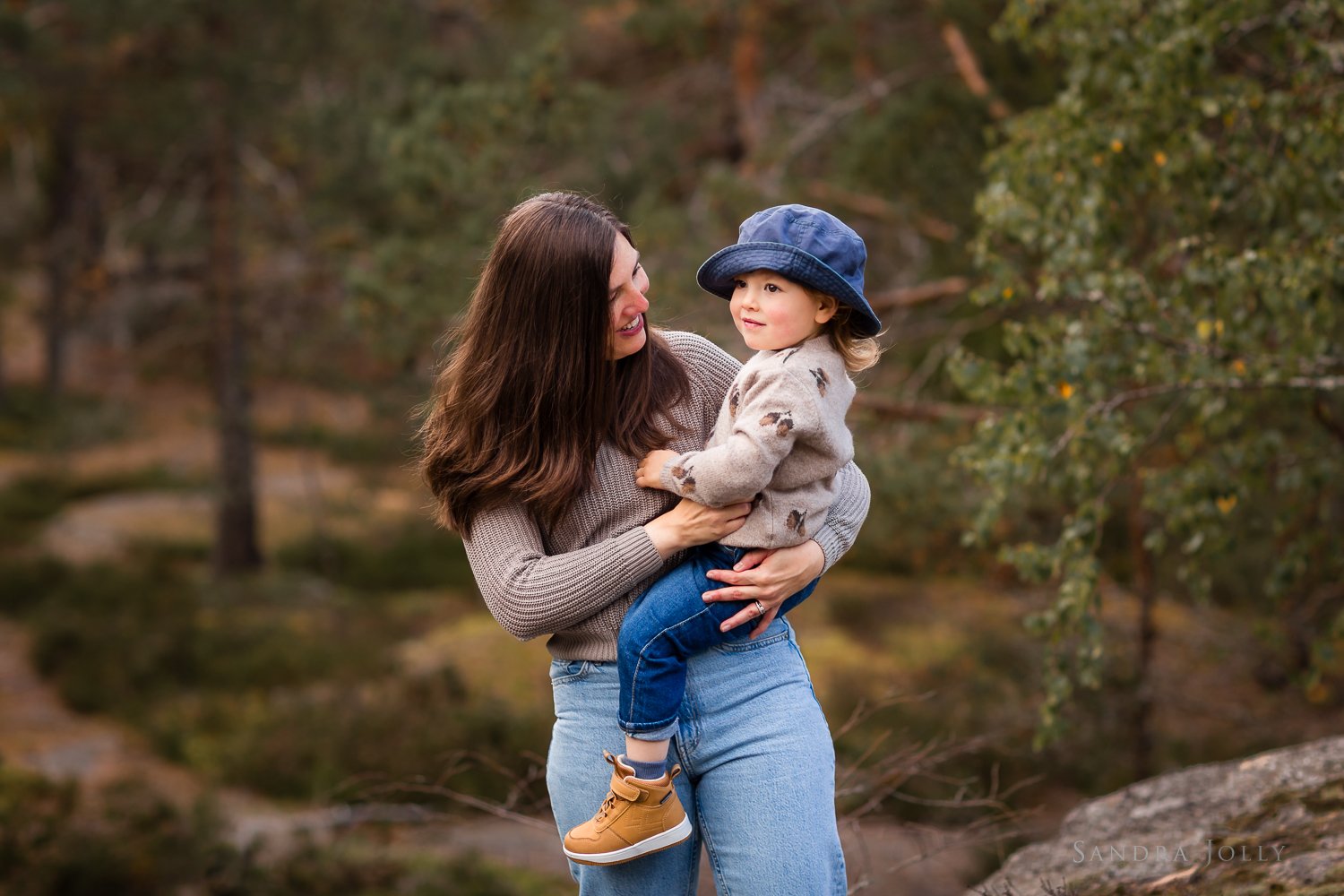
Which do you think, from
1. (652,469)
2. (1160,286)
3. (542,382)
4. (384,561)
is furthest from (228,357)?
(652,469)

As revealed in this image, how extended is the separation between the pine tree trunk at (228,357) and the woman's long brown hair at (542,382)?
32.2ft

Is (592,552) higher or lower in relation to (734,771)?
higher

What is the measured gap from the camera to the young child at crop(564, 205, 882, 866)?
196 cm

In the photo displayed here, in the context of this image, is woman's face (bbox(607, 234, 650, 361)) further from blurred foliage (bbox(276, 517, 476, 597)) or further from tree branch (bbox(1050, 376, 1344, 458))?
blurred foliage (bbox(276, 517, 476, 597))

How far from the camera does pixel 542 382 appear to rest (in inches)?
83.7

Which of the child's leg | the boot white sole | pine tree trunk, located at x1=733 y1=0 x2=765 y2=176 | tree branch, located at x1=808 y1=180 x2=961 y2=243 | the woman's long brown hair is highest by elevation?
pine tree trunk, located at x1=733 y1=0 x2=765 y2=176

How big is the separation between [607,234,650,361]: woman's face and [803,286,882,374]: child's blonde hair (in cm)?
33

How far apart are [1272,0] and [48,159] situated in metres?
19.7

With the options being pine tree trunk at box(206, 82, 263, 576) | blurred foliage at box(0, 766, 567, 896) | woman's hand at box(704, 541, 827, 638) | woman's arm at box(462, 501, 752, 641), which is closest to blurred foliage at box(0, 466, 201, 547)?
pine tree trunk at box(206, 82, 263, 576)

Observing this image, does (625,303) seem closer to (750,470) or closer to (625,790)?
(750,470)

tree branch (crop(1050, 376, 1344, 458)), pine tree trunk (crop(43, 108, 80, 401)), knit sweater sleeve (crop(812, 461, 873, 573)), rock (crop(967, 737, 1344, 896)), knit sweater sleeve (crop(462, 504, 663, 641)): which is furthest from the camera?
pine tree trunk (crop(43, 108, 80, 401))

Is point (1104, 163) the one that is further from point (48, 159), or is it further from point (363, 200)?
point (48, 159)

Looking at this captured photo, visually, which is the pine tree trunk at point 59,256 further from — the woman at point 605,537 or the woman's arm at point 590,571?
the woman's arm at point 590,571

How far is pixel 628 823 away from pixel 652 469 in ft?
1.97
